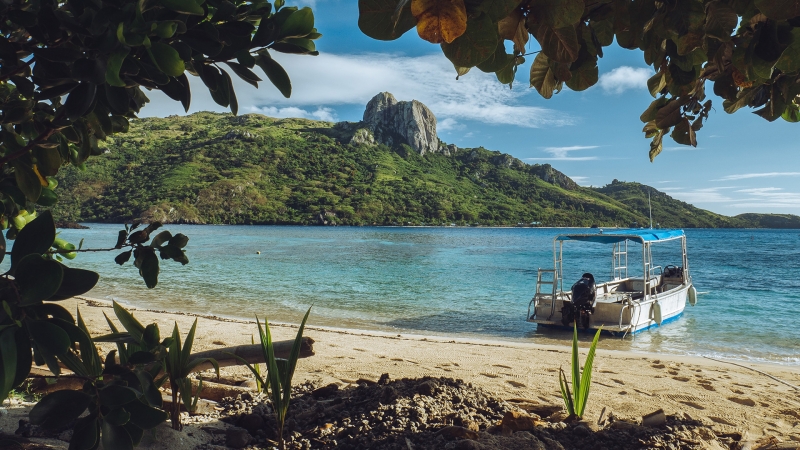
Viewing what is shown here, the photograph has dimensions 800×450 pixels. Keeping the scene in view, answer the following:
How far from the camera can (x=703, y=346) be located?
34.6 feet

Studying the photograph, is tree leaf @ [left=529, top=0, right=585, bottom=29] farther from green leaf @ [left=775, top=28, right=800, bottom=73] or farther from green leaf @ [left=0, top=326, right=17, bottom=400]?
green leaf @ [left=0, top=326, right=17, bottom=400]

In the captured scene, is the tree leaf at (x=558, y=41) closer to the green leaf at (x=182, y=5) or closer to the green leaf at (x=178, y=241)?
the green leaf at (x=182, y=5)

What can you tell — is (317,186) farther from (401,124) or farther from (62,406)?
(62,406)

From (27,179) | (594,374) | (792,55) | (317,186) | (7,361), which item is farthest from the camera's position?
(317,186)

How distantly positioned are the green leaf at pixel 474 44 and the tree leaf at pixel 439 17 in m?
0.09

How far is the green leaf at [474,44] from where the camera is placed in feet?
3.02

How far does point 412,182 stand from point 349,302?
Result: 91277mm

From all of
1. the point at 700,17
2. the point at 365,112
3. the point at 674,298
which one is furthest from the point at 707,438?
the point at 365,112

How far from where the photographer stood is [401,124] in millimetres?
125312

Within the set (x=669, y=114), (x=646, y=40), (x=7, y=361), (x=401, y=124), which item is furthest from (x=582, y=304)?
(x=401, y=124)

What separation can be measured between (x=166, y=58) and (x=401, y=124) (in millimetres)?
126637

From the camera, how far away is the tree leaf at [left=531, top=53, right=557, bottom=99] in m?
1.53

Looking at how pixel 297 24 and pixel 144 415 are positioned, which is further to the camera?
pixel 297 24

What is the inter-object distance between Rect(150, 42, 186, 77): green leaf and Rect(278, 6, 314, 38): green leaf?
40cm
